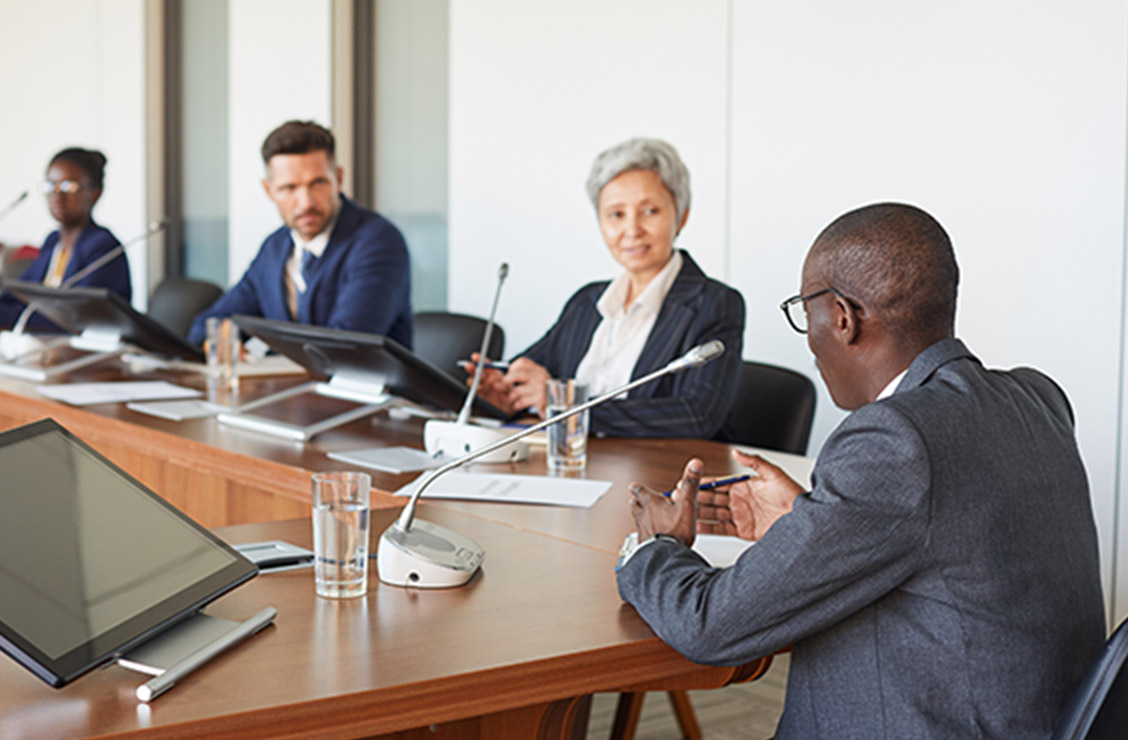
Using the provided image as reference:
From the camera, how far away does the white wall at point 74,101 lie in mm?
6777

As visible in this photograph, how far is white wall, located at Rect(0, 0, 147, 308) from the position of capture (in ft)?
22.2

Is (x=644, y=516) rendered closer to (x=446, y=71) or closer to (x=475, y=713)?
(x=475, y=713)

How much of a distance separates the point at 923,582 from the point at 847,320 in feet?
1.00

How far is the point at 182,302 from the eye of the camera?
4.74 metres

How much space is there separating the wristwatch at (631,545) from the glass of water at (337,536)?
312 millimetres

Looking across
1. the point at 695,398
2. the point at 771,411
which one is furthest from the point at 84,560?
the point at 771,411

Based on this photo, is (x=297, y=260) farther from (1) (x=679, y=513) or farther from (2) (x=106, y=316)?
(1) (x=679, y=513)

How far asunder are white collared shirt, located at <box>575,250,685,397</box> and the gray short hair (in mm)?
169

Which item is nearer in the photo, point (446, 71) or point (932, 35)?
point (932, 35)

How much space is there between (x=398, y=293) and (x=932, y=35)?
66.5 inches

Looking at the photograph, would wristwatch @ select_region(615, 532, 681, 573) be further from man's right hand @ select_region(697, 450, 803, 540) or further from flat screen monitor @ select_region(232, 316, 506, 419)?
flat screen monitor @ select_region(232, 316, 506, 419)

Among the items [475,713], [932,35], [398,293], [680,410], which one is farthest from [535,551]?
[932,35]

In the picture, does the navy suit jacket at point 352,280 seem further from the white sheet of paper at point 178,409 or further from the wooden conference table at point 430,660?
the wooden conference table at point 430,660

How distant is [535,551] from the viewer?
1.56m
